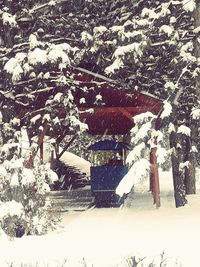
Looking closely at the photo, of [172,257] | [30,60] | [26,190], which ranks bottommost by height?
[172,257]

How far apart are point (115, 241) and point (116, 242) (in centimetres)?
12

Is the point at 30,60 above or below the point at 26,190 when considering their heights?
above

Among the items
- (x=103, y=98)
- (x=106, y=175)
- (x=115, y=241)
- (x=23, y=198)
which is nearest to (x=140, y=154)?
(x=115, y=241)

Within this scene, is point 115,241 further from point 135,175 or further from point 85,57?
Answer: point 85,57

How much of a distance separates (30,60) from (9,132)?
7.61 feet

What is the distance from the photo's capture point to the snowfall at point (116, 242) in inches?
373

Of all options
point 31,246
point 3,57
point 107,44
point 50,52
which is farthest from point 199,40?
point 31,246

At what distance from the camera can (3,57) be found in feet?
49.8

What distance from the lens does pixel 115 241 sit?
11570mm

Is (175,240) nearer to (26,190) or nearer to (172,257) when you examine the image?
(172,257)

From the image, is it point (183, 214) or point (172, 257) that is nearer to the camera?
point (172, 257)

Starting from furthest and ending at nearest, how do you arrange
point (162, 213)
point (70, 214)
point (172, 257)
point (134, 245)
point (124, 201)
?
point (124, 201)
point (70, 214)
point (162, 213)
point (134, 245)
point (172, 257)

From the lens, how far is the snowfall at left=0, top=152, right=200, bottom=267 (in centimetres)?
946

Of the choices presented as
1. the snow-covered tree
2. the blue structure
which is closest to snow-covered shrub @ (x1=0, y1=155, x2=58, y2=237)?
the snow-covered tree
